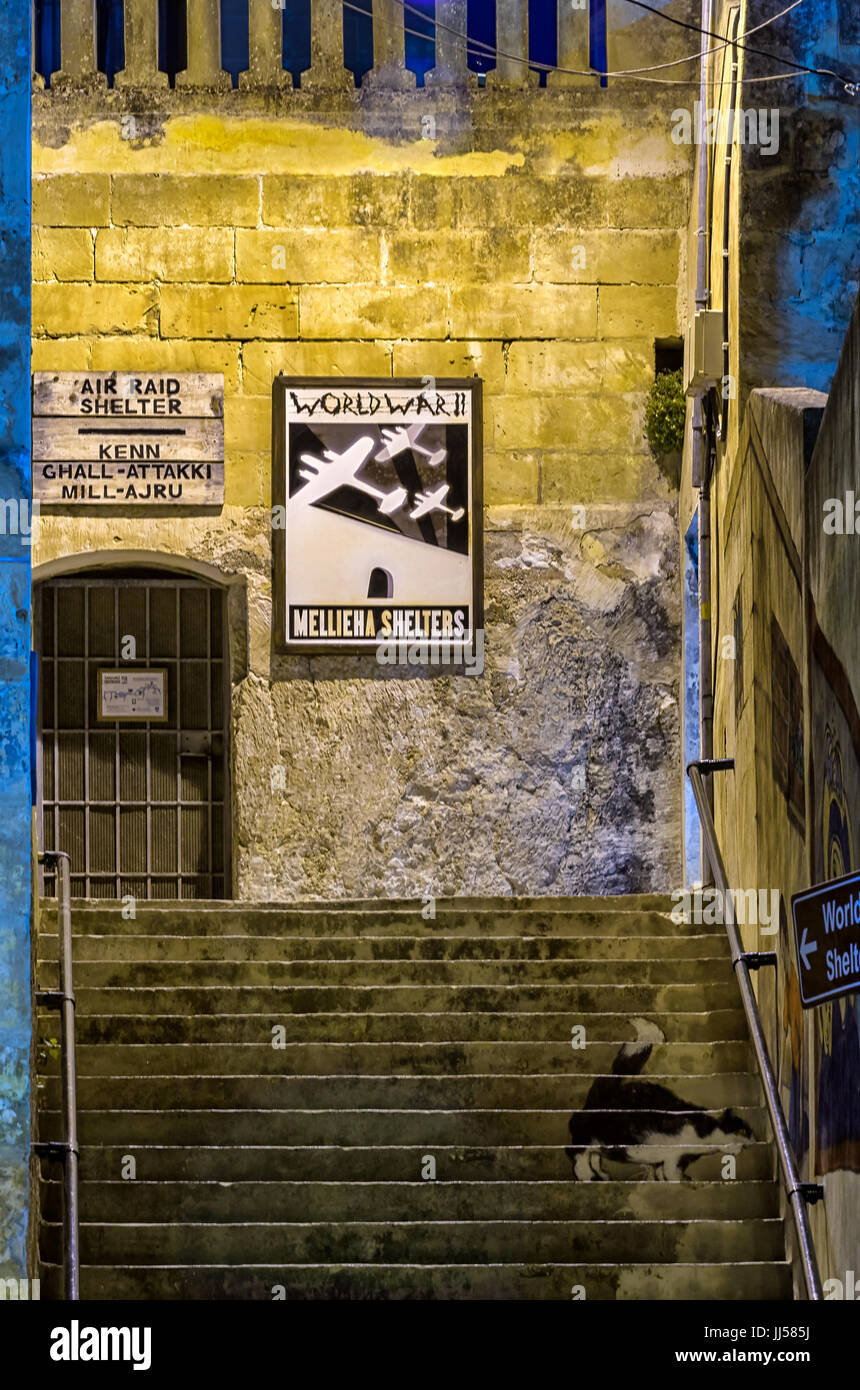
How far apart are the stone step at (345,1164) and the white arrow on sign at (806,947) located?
256cm

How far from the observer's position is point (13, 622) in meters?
6.04

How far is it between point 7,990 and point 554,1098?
7.68 ft

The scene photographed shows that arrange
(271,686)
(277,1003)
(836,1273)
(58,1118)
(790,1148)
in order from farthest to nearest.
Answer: (271,686), (277,1003), (58,1118), (790,1148), (836,1273)

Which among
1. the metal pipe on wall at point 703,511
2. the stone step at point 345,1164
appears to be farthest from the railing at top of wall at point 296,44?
the stone step at point 345,1164

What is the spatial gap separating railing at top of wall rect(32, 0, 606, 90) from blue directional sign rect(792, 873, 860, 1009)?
28.2 feet

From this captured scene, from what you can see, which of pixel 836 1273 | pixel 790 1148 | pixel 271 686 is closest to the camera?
pixel 836 1273

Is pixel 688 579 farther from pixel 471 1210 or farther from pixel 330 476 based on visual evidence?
pixel 471 1210

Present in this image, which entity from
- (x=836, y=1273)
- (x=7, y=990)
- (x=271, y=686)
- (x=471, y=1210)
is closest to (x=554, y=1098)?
(x=471, y=1210)

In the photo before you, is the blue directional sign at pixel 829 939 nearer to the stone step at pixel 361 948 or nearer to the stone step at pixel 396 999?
the stone step at pixel 396 999

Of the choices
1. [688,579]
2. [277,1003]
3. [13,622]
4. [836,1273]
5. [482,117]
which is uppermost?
[482,117]

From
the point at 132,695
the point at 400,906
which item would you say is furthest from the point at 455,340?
the point at 400,906

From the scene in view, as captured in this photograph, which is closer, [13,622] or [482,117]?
[13,622]

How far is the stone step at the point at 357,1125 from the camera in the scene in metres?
7.21

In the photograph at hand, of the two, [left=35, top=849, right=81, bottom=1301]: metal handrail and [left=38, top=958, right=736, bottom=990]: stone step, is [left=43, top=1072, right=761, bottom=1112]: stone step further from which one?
[left=38, top=958, right=736, bottom=990]: stone step
